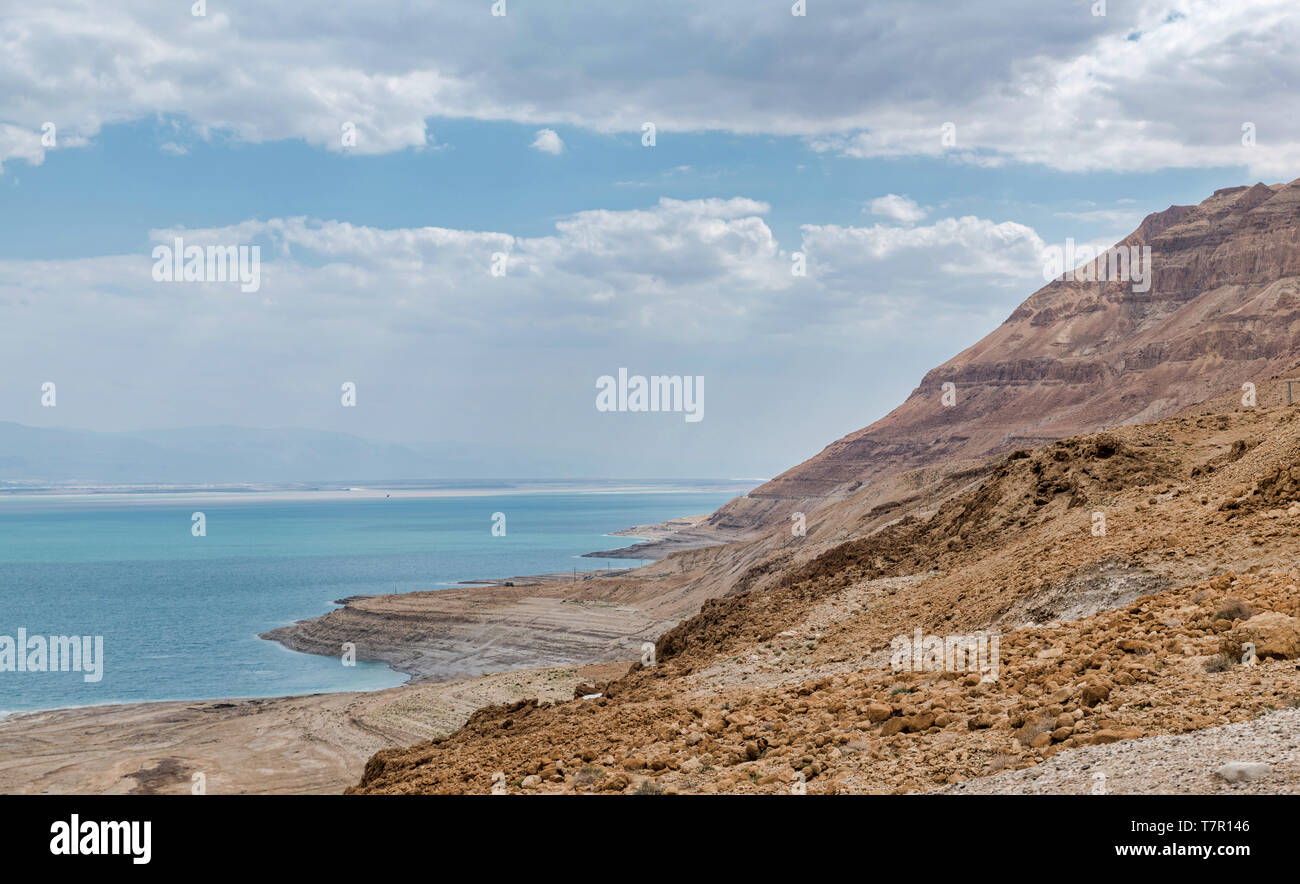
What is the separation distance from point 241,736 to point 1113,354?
486 feet

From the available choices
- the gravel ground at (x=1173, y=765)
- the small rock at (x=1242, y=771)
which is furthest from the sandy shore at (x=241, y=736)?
the small rock at (x=1242, y=771)

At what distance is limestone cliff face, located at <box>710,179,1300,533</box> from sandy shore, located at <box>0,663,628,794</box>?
288 ft

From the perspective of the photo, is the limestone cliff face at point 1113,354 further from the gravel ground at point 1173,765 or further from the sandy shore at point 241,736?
the gravel ground at point 1173,765

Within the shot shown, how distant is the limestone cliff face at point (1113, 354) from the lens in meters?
131

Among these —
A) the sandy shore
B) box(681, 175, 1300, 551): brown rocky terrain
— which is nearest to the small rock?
the sandy shore

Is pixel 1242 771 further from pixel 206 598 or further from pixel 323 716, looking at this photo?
pixel 206 598

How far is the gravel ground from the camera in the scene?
8430mm

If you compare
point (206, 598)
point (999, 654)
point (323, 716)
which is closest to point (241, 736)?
point (323, 716)

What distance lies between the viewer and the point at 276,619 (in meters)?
91.5

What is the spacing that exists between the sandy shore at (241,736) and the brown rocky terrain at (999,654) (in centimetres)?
1450

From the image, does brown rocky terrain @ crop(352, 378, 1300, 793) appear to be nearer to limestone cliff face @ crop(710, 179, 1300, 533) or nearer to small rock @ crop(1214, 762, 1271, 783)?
small rock @ crop(1214, 762, 1271, 783)
